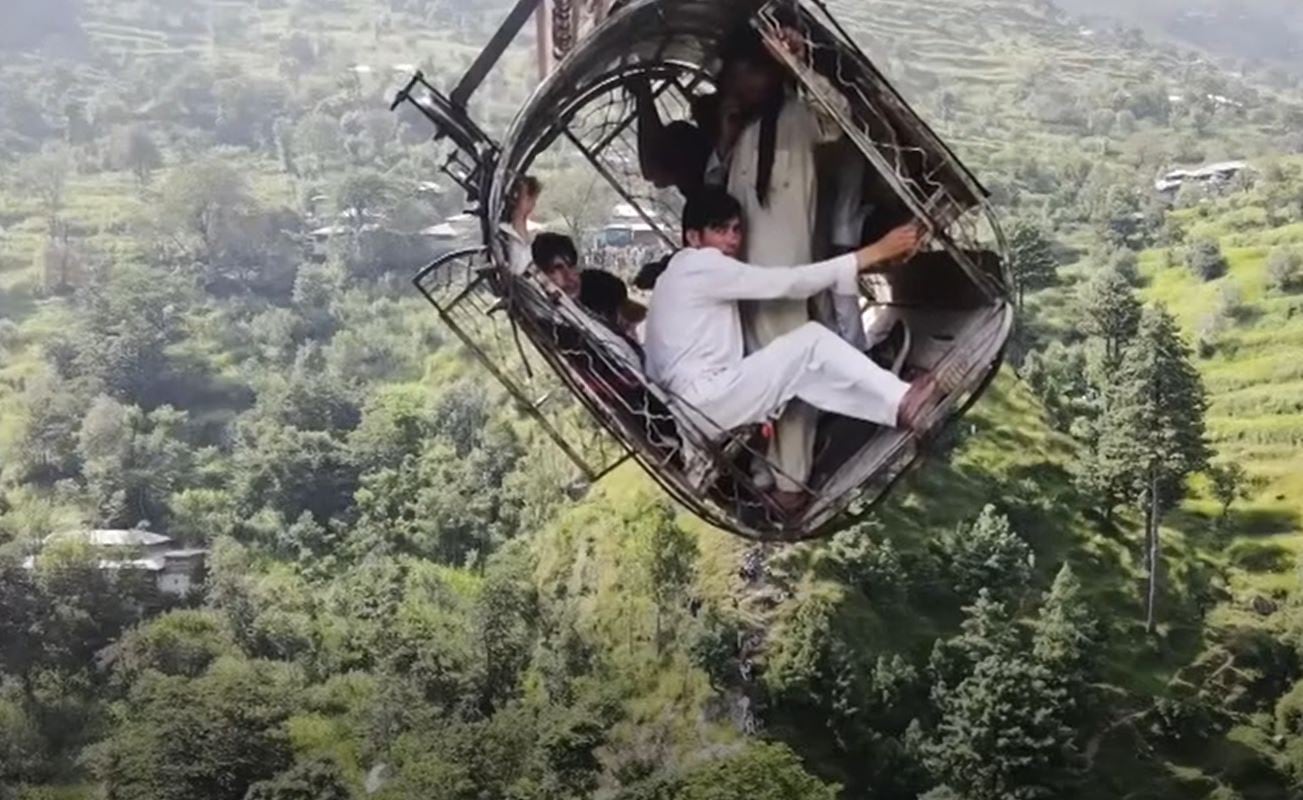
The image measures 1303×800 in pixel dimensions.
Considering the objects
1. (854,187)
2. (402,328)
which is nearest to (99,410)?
(402,328)

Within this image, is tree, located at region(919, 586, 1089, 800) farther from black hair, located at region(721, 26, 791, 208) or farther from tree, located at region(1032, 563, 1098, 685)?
black hair, located at region(721, 26, 791, 208)

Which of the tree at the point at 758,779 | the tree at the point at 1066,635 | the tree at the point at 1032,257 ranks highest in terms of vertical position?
the tree at the point at 1032,257

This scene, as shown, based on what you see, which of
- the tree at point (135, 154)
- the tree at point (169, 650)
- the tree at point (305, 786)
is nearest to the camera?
the tree at point (305, 786)

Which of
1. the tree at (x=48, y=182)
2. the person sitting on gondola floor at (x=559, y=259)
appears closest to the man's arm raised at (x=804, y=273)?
the person sitting on gondola floor at (x=559, y=259)

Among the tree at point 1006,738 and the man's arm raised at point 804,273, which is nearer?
the man's arm raised at point 804,273

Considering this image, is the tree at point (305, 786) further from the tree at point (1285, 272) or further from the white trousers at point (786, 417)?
the tree at point (1285, 272)

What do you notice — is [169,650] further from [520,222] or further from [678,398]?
[678,398]
